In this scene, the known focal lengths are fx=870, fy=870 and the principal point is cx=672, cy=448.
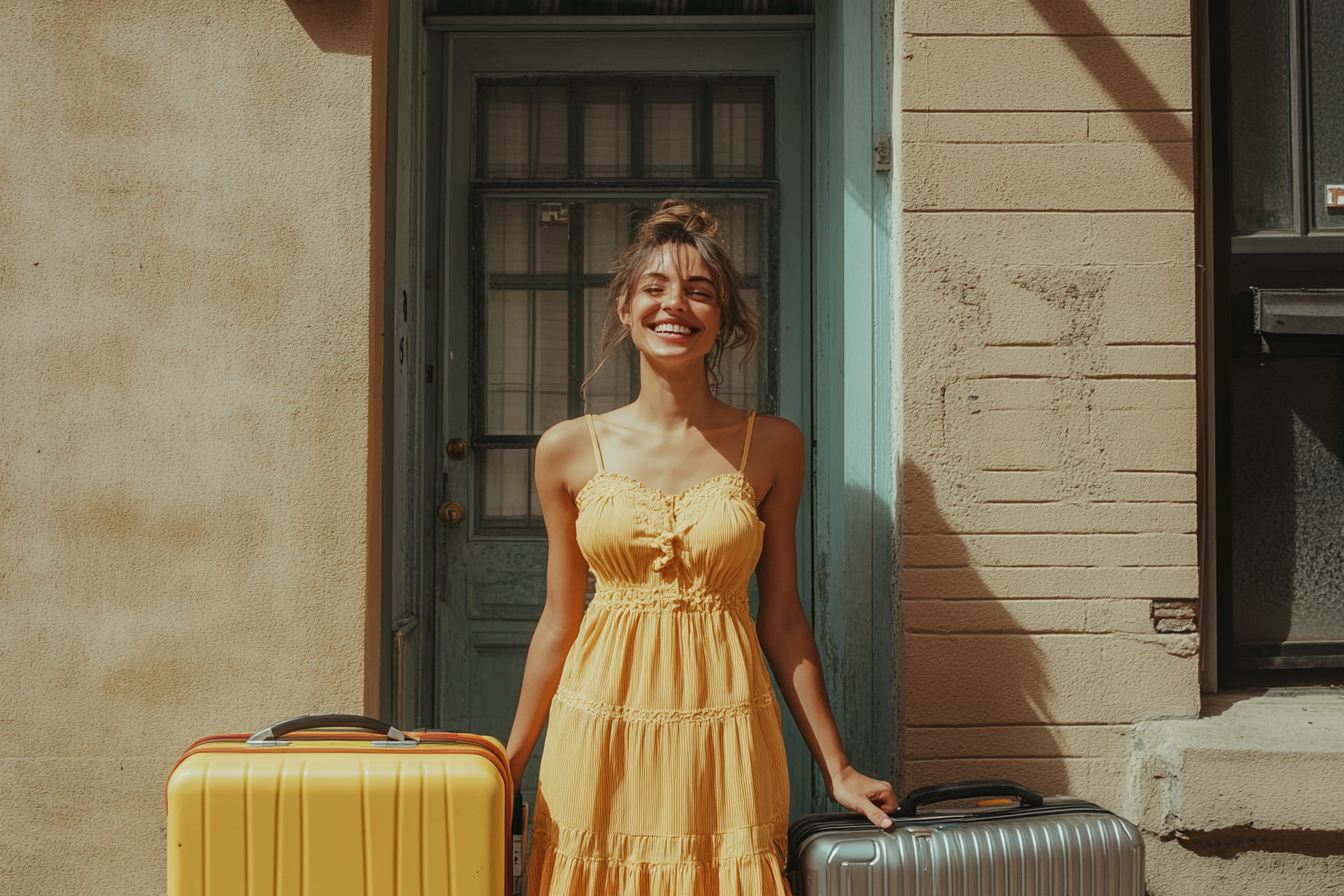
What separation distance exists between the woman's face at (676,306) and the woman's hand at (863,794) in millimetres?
1011

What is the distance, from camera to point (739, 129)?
3.05 m

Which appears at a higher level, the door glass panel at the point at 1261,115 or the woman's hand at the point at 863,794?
the door glass panel at the point at 1261,115

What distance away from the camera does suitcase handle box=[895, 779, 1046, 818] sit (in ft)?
6.31

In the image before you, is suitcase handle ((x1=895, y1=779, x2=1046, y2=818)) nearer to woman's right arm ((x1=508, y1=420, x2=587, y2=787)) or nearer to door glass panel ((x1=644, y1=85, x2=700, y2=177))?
woman's right arm ((x1=508, y1=420, x2=587, y2=787))

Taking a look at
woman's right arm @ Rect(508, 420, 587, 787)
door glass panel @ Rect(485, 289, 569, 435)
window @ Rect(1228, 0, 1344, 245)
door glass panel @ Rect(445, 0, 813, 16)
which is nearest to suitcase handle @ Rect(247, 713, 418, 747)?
woman's right arm @ Rect(508, 420, 587, 787)

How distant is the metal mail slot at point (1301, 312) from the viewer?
2.59 m

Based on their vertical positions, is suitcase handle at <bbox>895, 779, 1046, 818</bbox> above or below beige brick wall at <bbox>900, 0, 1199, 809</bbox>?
below

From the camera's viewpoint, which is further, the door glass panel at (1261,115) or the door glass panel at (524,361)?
the door glass panel at (524,361)

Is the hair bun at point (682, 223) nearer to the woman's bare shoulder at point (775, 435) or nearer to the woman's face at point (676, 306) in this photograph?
the woman's face at point (676, 306)

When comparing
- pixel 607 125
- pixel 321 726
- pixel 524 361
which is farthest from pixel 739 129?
pixel 321 726

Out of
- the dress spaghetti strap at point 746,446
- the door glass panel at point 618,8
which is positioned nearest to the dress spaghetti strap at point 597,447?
the dress spaghetti strap at point 746,446

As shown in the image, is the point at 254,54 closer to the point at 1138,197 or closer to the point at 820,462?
the point at 820,462

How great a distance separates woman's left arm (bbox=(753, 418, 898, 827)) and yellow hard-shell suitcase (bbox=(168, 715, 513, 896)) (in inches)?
26.8

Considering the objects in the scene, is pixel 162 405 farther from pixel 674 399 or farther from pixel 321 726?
pixel 674 399
